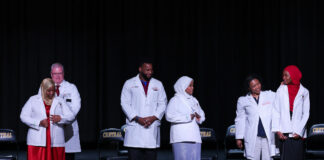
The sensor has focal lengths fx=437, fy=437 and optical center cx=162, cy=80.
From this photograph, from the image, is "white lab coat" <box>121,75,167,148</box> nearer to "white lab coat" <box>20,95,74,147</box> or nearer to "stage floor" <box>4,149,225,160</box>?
"white lab coat" <box>20,95,74,147</box>

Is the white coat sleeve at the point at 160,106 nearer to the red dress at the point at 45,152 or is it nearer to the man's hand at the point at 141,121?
the man's hand at the point at 141,121

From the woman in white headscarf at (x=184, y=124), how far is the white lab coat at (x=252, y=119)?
670 mm

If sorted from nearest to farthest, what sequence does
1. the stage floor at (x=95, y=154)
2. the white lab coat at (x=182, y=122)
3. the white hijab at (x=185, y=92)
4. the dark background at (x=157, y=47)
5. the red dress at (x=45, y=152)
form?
the red dress at (x=45, y=152) < the white lab coat at (x=182, y=122) < the white hijab at (x=185, y=92) < the stage floor at (x=95, y=154) < the dark background at (x=157, y=47)

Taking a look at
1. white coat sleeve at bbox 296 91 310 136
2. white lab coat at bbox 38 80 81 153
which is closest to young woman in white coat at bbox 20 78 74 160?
white lab coat at bbox 38 80 81 153

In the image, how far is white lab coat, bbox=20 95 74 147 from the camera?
16.0ft

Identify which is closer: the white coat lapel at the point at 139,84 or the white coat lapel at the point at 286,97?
the white coat lapel at the point at 286,97

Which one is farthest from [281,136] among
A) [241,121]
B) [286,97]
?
[241,121]

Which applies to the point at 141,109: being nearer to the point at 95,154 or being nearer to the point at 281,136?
the point at 281,136

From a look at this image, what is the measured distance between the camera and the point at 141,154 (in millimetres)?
5594

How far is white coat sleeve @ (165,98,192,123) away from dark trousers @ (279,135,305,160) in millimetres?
1155

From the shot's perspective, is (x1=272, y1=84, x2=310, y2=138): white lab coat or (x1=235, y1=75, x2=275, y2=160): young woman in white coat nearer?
(x1=272, y1=84, x2=310, y2=138): white lab coat

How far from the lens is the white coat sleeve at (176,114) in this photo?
5.30 m

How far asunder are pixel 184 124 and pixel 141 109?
65cm

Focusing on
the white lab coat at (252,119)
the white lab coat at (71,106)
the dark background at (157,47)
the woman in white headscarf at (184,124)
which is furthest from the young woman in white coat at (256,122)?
the dark background at (157,47)
